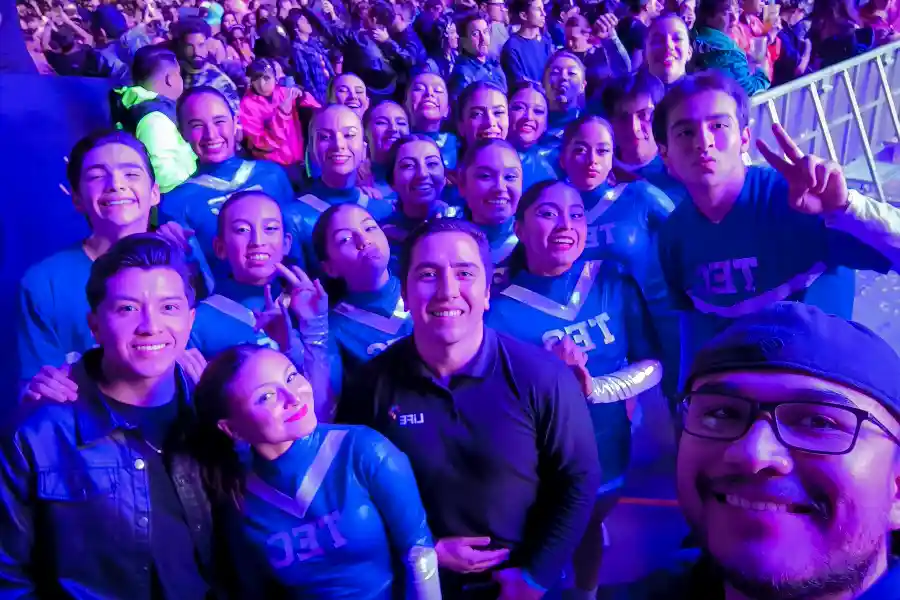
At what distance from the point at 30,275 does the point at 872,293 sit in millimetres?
3577

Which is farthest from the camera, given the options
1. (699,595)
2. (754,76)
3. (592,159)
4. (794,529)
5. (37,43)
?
(37,43)

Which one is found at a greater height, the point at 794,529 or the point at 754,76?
the point at 754,76

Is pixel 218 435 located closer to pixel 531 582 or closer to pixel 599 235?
pixel 531 582

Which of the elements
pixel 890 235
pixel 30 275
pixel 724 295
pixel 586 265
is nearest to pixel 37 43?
pixel 30 275

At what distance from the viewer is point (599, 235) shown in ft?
9.04

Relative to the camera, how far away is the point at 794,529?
2.93 feet

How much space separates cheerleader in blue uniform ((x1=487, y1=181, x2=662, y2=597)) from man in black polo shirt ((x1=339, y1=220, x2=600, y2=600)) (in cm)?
33

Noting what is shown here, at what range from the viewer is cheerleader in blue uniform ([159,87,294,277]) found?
309cm

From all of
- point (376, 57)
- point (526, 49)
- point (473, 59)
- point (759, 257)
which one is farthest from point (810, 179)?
point (376, 57)

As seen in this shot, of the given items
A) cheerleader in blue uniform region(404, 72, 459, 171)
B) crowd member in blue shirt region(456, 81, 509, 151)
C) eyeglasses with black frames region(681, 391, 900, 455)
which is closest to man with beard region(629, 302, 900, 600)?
eyeglasses with black frames region(681, 391, 900, 455)

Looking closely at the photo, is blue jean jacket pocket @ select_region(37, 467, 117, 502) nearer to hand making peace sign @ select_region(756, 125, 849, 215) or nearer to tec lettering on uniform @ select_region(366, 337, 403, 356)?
tec lettering on uniform @ select_region(366, 337, 403, 356)

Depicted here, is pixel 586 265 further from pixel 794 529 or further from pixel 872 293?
pixel 872 293

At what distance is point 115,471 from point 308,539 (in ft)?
1.38

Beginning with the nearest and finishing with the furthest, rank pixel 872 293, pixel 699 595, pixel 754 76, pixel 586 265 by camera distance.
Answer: pixel 699 595, pixel 586 265, pixel 872 293, pixel 754 76
